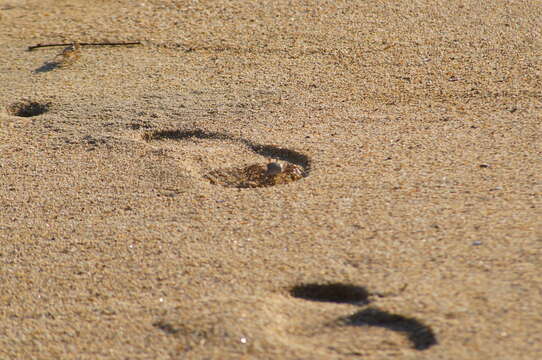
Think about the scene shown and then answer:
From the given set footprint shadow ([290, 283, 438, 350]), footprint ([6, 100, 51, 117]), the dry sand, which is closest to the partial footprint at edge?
the dry sand

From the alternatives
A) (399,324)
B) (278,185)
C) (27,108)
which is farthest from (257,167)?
(27,108)

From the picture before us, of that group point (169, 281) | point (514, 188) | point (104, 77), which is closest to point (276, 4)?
point (104, 77)

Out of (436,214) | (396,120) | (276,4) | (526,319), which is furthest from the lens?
(276,4)

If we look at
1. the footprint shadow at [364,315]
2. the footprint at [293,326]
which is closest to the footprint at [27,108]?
the footprint at [293,326]

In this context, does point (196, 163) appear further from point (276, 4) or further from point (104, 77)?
point (276, 4)

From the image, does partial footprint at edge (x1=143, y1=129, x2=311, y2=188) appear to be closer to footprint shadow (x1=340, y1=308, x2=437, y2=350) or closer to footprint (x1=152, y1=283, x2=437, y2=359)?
footprint (x1=152, y1=283, x2=437, y2=359)

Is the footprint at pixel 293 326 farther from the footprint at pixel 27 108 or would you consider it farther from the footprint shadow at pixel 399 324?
the footprint at pixel 27 108

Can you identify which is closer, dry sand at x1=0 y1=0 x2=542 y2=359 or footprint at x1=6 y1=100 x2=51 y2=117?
dry sand at x1=0 y1=0 x2=542 y2=359
